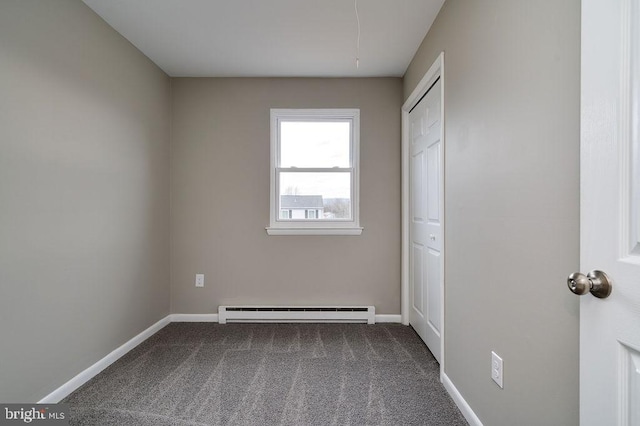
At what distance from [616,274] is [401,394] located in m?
1.58

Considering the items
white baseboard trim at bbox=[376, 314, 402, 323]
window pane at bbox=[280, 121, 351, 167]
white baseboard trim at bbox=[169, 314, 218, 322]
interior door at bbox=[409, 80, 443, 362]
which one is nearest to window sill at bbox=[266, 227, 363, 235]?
interior door at bbox=[409, 80, 443, 362]

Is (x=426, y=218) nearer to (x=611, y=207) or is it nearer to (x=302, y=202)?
(x=302, y=202)

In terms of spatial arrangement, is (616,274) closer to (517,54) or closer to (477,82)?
(517,54)

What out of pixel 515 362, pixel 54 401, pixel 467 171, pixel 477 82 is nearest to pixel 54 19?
pixel 54 401

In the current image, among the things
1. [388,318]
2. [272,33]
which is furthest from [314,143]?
[388,318]

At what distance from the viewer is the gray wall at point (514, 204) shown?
105cm

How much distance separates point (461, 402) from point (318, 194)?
2146mm

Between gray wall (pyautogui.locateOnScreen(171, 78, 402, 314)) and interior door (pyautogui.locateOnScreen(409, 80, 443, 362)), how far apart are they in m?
0.31

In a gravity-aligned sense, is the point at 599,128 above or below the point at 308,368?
above

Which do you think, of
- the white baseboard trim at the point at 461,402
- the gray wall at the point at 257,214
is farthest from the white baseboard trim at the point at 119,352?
the white baseboard trim at the point at 461,402

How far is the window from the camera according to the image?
3.32 metres

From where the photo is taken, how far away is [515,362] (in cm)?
132

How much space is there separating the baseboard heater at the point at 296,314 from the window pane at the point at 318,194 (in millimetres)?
932

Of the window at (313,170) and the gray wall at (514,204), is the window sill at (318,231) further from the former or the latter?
the gray wall at (514,204)
